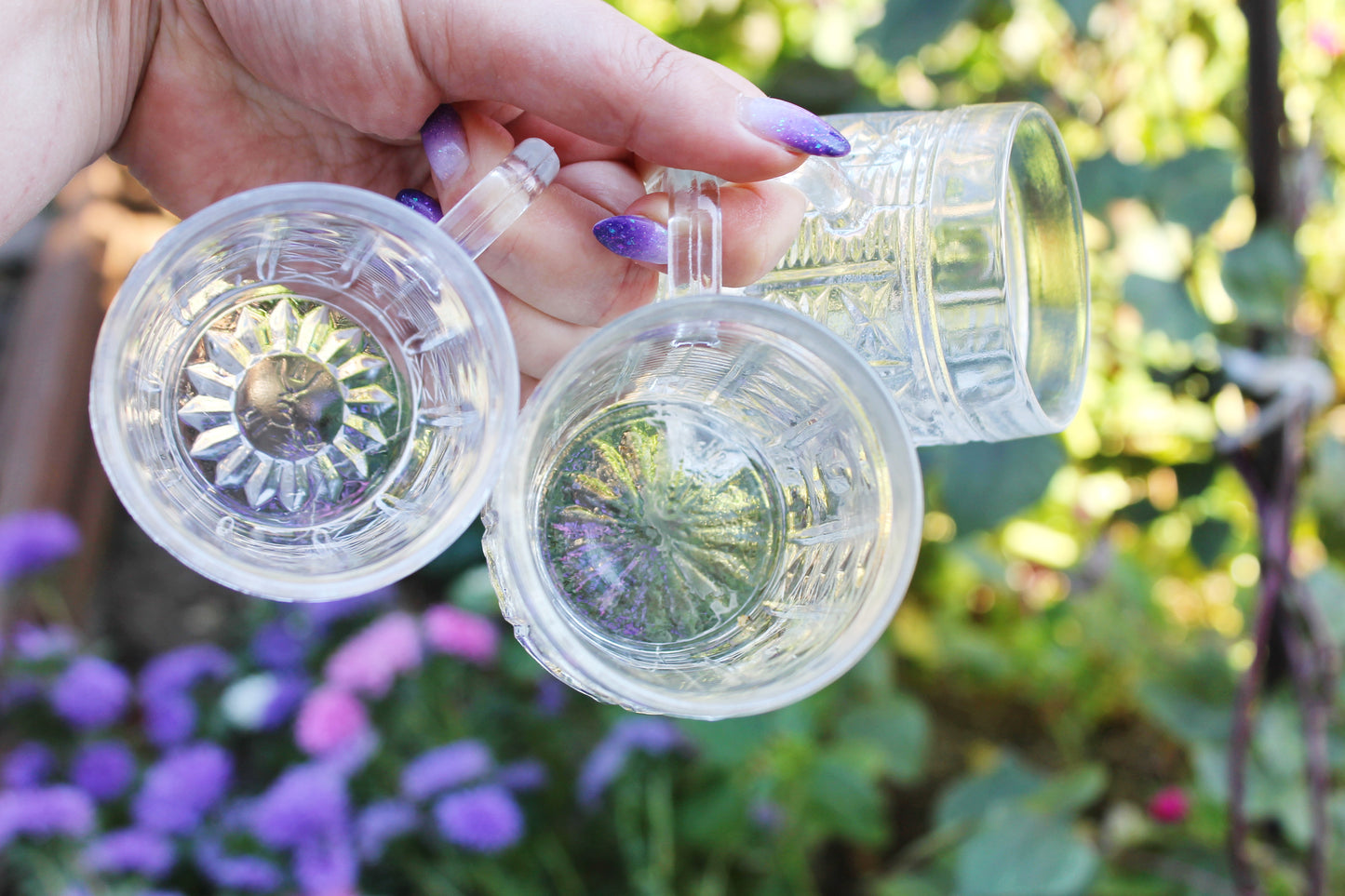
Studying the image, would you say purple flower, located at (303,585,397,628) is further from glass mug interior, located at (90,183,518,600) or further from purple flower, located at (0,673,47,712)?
glass mug interior, located at (90,183,518,600)

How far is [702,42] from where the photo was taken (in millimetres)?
1345

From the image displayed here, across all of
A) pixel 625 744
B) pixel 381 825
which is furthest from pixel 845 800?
pixel 381 825

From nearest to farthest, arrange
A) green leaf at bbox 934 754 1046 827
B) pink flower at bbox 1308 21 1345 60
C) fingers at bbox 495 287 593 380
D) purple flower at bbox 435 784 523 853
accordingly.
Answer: fingers at bbox 495 287 593 380
purple flower at bbox 435 784 523 853
green leaf at bbox 934 754 1046 827
pink flower at bbox 1308 21 1345 60

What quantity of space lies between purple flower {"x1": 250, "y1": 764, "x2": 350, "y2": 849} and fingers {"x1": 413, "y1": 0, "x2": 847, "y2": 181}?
633 millimetres

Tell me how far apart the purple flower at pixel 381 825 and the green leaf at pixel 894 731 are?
53cm

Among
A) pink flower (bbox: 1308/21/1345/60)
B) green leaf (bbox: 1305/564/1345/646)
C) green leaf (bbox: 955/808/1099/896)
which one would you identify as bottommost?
green leaf (bbox: 955/808/1099/896)

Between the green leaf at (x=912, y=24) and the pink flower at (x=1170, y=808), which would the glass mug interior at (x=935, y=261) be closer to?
the green leaf at (x=912, y=24)

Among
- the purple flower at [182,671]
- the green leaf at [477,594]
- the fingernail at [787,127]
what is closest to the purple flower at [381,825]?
the green leaf at [477,594]

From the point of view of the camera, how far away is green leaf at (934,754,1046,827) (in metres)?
1.02

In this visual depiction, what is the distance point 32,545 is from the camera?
1.04 meters

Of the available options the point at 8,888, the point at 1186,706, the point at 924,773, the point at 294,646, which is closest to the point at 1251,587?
the point at 1186,706

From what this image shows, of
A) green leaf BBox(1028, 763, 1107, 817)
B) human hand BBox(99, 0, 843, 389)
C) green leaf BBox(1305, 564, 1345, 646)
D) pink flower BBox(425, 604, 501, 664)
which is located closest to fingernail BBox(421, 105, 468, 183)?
human hand BBox(99, 0, 843, 389)

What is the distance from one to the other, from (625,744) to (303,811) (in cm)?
29

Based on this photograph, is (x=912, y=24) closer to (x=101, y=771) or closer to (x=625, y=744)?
(x=625, y=744)
